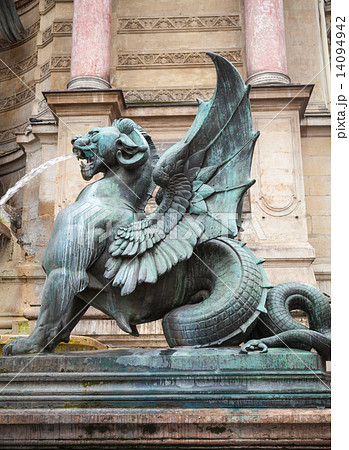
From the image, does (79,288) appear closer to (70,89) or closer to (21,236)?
(70,89)

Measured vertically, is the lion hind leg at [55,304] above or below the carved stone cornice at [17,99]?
below

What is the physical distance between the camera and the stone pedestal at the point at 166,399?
9.94 ft

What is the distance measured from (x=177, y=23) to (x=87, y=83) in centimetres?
268

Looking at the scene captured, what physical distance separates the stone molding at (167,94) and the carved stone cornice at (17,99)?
3324 mm

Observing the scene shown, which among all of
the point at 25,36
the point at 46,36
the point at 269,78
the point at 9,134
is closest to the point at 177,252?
the point at 269,78

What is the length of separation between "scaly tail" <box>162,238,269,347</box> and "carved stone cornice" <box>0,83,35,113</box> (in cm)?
1081

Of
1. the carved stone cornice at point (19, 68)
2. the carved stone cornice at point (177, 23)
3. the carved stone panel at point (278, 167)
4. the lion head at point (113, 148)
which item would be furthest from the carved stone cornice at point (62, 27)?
the lion head at point (113, 148)

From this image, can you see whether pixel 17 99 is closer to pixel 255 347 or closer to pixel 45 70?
pixel 45 70

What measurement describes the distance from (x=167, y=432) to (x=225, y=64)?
2.57 metres

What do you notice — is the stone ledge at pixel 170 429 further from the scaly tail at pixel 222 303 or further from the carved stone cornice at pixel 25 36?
the carved stone cornice at pixel 25 36

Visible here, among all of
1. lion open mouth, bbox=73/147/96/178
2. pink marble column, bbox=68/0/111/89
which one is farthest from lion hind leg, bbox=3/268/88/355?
pink marble column, bbox=68/0/111/89

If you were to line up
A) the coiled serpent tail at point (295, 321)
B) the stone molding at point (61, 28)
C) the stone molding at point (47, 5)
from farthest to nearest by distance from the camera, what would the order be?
the stone molding at point (47, 5) → the stone molding at point (61, 28) → the coiled serpent tail at point (295, 321)

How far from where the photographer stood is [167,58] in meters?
12.0

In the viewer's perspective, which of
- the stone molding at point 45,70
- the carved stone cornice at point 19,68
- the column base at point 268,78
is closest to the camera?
the column base at point 268,78
